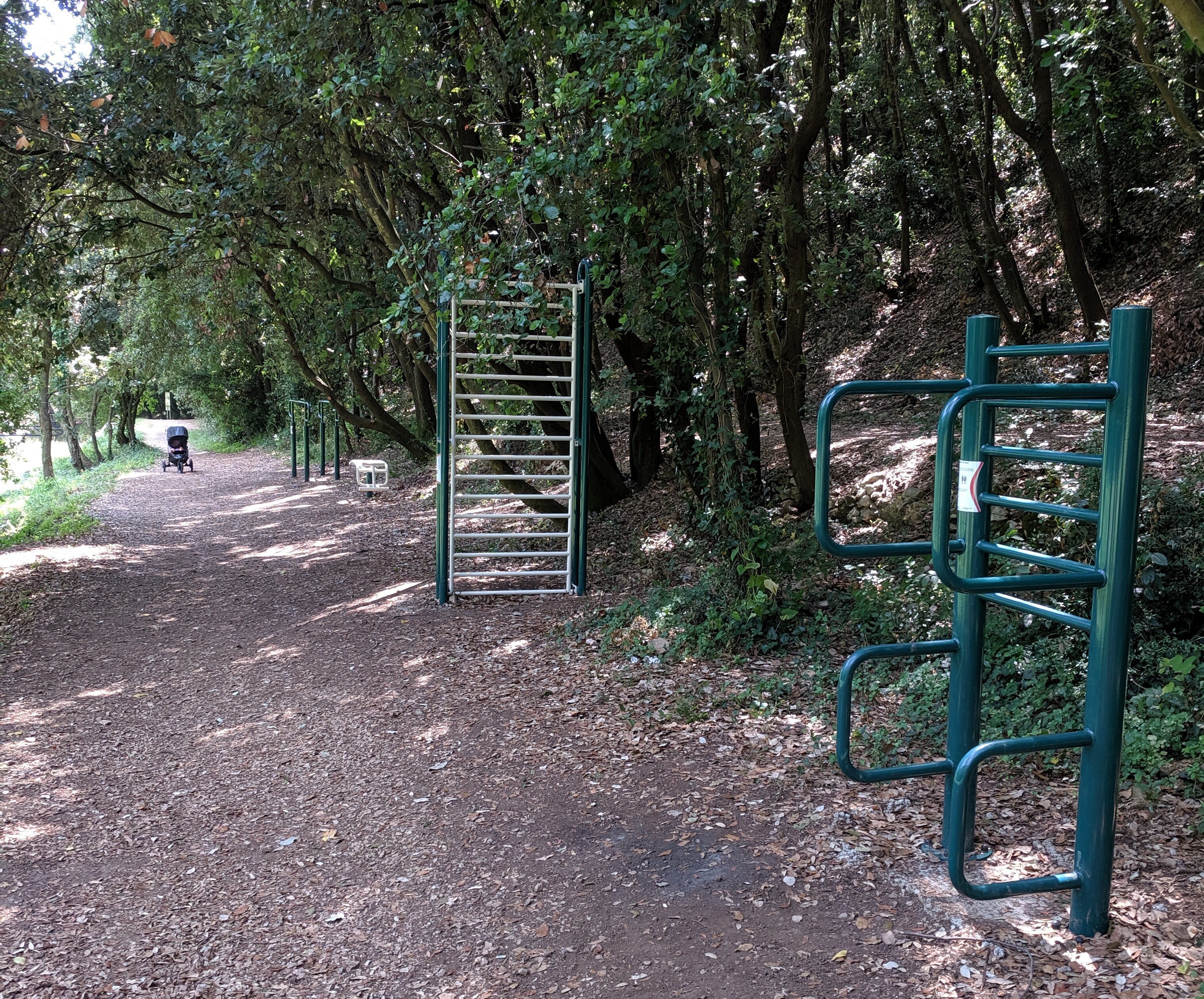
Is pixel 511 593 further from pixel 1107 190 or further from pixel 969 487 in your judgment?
pixel 1107 190

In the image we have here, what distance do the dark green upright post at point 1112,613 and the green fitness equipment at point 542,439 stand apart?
5.20m

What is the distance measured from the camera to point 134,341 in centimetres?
1903

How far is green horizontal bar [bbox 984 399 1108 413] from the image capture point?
2717mm

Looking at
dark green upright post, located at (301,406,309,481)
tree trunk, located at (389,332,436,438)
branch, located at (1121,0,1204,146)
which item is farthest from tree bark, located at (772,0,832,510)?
dark green upright post, located at (301,406,309,481)

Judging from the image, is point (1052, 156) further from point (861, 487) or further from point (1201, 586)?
point (1201, 586)

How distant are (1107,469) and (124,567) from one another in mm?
10369

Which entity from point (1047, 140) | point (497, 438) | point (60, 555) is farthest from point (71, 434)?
point (1047, 140)

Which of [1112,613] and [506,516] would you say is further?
[506,516]

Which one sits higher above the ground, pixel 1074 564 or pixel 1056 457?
pixel 1056 457

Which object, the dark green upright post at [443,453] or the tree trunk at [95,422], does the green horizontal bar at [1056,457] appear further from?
the tree trunk at [95,422]

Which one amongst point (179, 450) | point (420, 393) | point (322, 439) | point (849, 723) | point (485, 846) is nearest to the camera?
point (849, 723)

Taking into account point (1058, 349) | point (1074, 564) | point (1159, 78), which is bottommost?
point (1074, 564)

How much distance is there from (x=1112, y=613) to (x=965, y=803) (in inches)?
28.7

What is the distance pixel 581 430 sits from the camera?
7.88m
